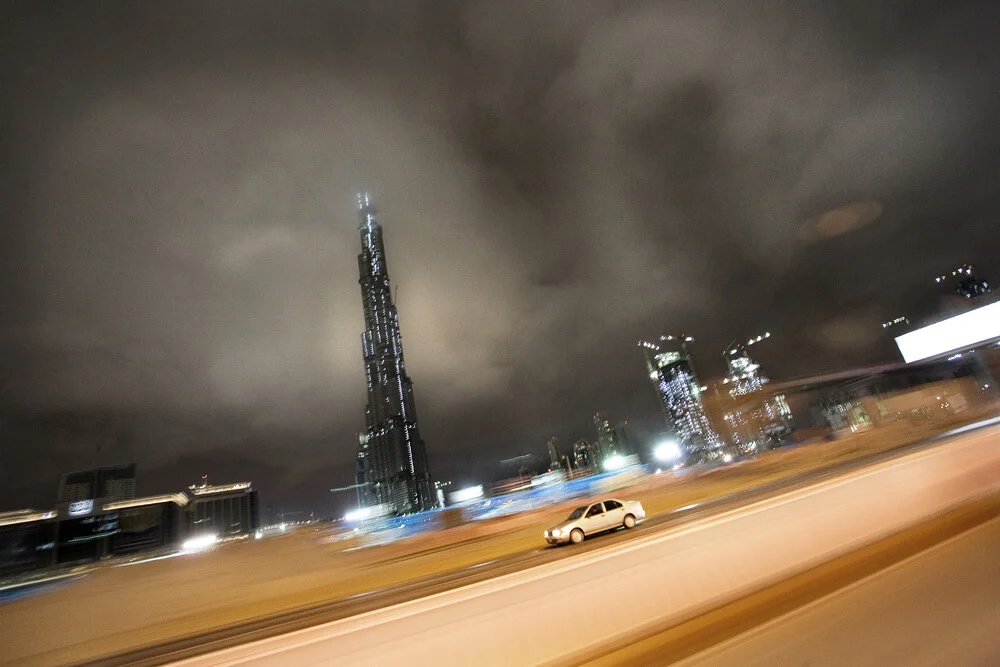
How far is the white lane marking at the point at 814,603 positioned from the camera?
4004 mm

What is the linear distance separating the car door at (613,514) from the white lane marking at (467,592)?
Answer: 9.32 m

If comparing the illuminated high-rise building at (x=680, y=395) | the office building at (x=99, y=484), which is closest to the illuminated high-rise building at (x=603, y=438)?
the illuminated high-rise building at (x=680, y=395)

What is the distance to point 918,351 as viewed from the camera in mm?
33969

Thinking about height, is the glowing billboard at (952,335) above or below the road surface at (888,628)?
above

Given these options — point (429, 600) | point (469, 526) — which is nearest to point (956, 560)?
point (429, 600)

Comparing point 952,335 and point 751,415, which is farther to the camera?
point 751,415

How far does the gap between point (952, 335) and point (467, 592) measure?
1641 inches

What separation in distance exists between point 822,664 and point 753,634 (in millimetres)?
710

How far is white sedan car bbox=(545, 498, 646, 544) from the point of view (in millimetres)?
14258

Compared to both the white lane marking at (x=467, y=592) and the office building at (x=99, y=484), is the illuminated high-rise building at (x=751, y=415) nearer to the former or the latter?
the white lane marking at (x=467, y=592)

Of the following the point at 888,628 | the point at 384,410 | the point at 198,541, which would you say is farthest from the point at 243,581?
the point at 384,410

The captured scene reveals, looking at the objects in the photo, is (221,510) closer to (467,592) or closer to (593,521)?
(593,521)

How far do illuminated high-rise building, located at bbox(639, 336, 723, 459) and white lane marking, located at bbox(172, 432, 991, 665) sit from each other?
130779 mm

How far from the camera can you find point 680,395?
146125mm
